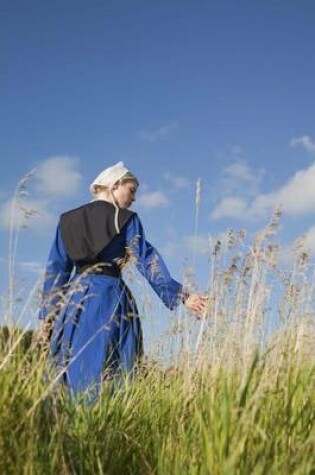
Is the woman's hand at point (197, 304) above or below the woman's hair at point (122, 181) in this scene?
below

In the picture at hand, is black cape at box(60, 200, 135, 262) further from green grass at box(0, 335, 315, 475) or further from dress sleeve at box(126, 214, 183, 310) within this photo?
green grass at box(0, 335, 315, 475)

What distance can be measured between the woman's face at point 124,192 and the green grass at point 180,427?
2109 mm

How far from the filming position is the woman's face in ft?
16.9

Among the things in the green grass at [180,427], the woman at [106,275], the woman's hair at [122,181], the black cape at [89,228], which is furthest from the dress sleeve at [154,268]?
the green grass at [180,427]

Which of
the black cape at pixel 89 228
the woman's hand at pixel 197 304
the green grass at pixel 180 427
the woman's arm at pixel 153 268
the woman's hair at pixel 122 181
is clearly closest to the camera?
the green grass at pixel 180 427

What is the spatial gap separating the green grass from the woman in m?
1.43

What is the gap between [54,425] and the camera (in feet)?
8.57

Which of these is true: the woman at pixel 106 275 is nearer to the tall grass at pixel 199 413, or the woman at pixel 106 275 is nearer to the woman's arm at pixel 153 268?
the woman's arm at pixel 153 268

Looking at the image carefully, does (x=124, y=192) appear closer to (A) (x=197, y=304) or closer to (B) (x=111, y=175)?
(B) (x=111, y=175)

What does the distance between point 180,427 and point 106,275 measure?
6.96ft

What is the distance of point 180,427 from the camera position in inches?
113

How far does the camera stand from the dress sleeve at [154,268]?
190 inches

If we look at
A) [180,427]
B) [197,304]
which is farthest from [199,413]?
[197,304]

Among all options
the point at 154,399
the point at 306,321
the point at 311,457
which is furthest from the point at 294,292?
the point at 311,457
